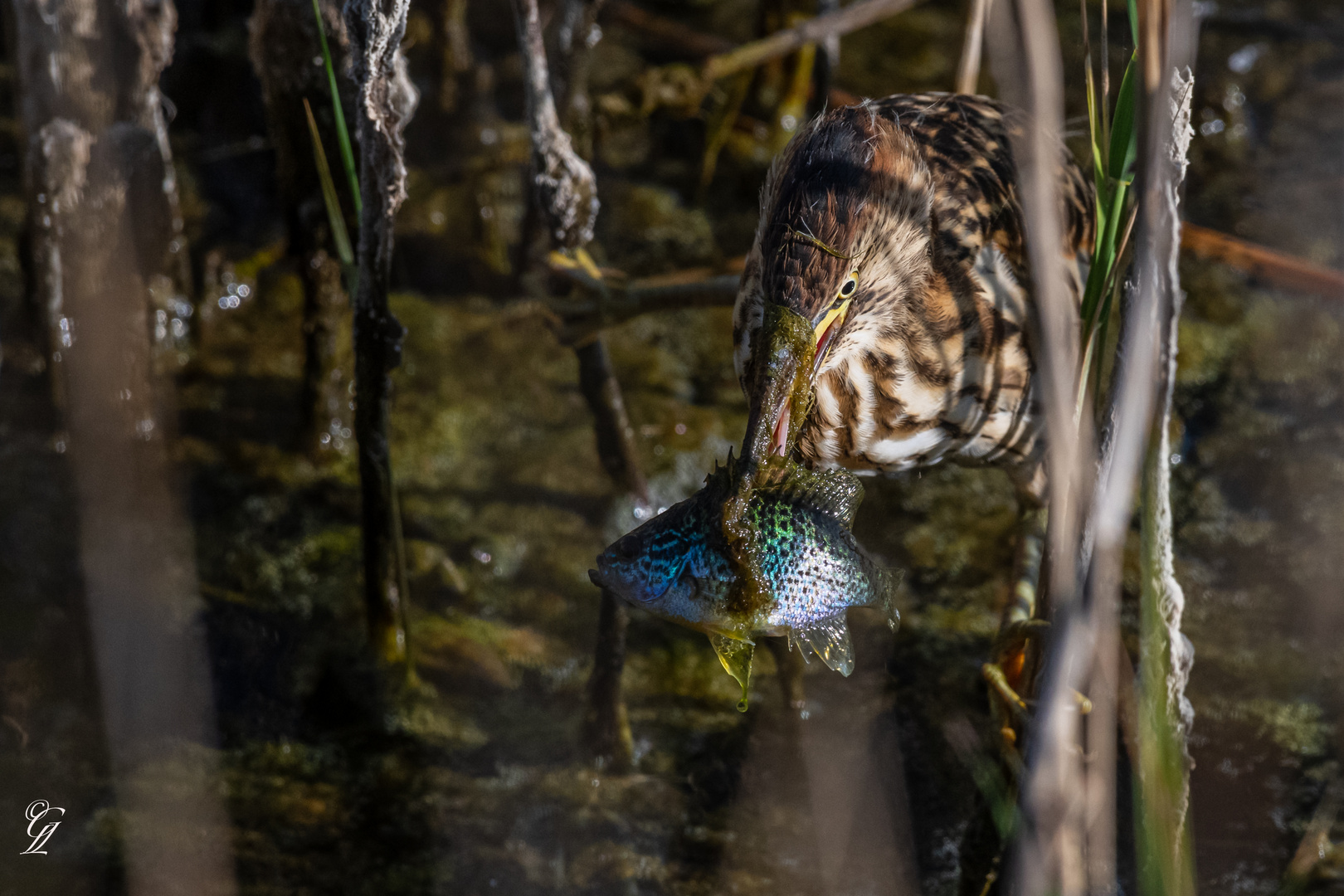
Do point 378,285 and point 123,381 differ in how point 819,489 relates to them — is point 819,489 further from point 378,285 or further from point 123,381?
point 123,381

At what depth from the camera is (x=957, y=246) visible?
6.59 feet

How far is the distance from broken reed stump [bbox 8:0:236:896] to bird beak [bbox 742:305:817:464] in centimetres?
135

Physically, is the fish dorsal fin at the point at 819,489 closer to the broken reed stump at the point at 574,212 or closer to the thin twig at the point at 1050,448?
the thin twig at the point at 1050,448

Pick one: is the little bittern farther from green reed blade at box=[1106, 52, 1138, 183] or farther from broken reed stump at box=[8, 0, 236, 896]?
broken reed stump at box=[8, 0, 236, 896]

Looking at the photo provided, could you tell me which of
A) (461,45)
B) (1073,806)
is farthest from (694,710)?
(461,45)

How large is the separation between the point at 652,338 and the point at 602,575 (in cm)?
206

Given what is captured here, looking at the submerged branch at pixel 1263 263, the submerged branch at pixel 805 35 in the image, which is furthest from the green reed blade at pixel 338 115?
the submerged branch at pixel 1263 263

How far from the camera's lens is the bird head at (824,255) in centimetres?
149

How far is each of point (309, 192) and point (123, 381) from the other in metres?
0.67

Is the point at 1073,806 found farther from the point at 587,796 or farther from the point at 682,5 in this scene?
the point at 682,5

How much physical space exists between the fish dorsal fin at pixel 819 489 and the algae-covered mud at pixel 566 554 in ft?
2.57

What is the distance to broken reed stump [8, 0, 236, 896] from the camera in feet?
7.23

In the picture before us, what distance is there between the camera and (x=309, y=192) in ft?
8.33

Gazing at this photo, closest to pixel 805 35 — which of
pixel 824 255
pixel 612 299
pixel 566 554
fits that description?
pixel 612 299
